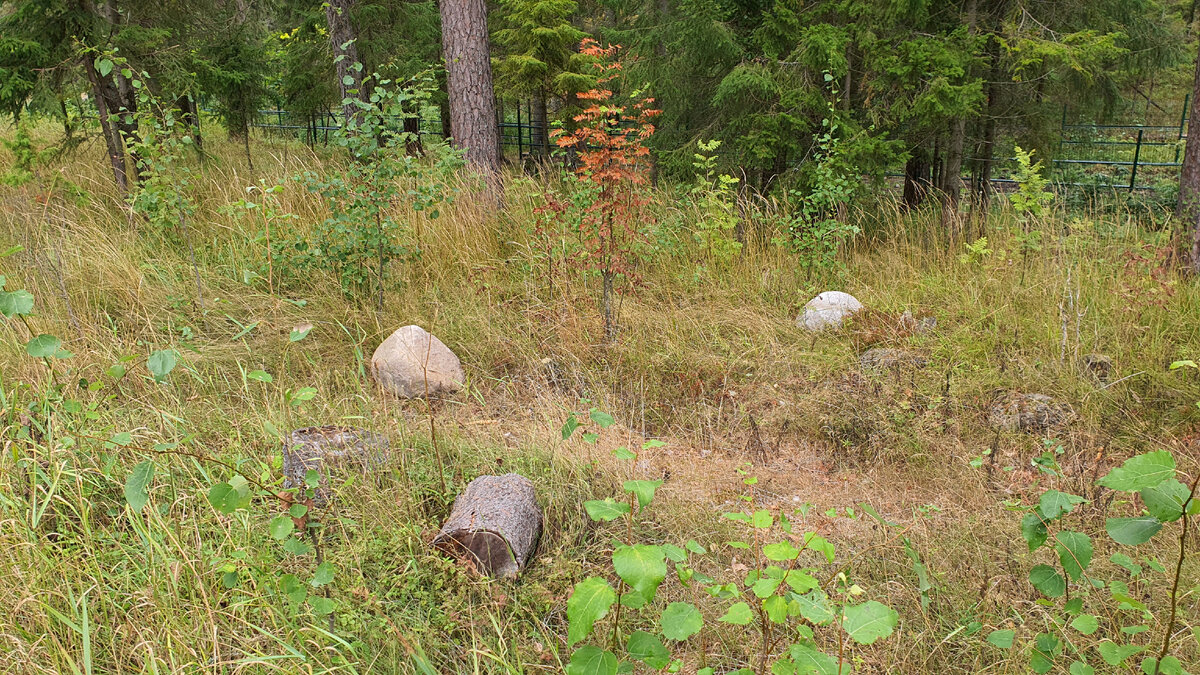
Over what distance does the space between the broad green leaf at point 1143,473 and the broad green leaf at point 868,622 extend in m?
0.51

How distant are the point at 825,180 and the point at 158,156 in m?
4.85

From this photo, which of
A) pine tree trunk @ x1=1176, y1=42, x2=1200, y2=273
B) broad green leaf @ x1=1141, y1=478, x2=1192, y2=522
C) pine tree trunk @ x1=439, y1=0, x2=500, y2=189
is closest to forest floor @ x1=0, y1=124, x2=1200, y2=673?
pine tree trunk @ x1=1176, y1=42, x2=1200, y2=273

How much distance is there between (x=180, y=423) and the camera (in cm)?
334

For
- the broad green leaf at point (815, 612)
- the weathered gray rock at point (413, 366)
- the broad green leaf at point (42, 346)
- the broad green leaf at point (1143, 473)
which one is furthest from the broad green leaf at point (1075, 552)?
the weathered gray rock at point (413, 366)

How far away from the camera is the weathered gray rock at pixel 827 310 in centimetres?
480

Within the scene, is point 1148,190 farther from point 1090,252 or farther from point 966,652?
point 966,652

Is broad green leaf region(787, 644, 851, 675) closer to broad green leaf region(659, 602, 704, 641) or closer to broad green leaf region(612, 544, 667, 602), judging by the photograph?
broad green leaf region(659, 602, 704, 641)

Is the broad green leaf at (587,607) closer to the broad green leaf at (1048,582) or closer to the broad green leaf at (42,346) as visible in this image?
the broad green leaf at (1048,582)

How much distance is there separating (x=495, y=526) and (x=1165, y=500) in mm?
1923

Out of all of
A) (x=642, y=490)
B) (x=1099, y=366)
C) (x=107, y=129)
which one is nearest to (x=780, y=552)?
(x=642, y=490)

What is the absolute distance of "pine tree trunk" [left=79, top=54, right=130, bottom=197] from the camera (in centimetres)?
660

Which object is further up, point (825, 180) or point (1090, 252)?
point (825, 180)

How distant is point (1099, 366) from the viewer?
159 inches

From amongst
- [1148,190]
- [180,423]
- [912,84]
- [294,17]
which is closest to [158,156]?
[180,423]
